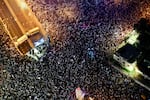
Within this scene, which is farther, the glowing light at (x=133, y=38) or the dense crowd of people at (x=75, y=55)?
the glowing light at (x=133, y=38)

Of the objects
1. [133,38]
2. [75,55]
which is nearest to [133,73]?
[133,38]

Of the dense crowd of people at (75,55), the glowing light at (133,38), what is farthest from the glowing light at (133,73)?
the glowing light at (133,38)

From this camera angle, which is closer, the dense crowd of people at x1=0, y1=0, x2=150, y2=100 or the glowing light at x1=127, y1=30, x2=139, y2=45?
the dense crowd of people at x1=0, y1=0, x2=150, y2=100

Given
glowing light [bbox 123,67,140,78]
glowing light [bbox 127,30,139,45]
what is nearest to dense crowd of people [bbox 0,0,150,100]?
glowing light [bbox 123,67,140,78]

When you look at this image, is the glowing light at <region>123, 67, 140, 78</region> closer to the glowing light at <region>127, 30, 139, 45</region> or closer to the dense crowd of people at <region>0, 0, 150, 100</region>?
the dense crowd of people at <region>0, 0, 150, 100</region>

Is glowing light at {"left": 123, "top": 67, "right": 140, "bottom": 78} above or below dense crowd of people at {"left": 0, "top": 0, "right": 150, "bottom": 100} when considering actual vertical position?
below

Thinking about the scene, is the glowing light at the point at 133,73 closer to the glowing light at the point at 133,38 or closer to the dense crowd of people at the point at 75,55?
the dense crowd of people at the point at 75,55

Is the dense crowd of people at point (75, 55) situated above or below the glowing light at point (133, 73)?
above

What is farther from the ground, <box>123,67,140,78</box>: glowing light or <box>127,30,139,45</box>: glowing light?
<box>127,30,139,45</box>: glowing light

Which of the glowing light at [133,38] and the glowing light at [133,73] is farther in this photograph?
the glowing light at [133,38]
